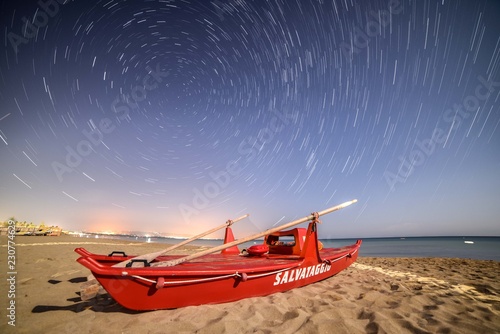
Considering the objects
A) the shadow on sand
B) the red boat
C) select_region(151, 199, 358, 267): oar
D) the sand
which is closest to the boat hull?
the red boat

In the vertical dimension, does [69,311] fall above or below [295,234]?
below

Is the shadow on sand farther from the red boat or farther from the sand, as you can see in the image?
the red boat

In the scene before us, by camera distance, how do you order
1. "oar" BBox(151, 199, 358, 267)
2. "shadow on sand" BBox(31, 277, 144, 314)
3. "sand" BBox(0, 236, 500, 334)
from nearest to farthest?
"sand" BBox(0, 236, 500, 334)
"shadow on sand" BBox(31, 277, 144, 314)
"oar" BBox(151, 199, 358, 267)

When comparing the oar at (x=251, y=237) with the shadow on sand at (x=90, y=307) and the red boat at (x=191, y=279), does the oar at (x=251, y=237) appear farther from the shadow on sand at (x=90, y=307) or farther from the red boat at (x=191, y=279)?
the shadow on sand at (x=90, y=307)

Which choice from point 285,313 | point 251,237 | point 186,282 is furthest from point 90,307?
point 285,313

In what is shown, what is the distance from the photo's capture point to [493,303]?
4184 mm

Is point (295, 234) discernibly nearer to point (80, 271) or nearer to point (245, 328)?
point (245, 328)

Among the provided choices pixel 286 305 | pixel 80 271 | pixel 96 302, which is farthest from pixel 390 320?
pixel 80 271

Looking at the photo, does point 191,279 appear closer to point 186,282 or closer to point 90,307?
point 186,282

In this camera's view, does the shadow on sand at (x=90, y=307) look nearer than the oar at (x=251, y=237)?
Yes

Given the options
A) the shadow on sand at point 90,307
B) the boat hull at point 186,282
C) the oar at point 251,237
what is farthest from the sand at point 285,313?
the oar at point 251,237

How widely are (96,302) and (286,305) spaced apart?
3808mm

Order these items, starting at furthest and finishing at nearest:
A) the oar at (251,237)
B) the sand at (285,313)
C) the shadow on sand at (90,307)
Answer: the oar at (251,237) → the shadow on sand at (90,307) → the sand at (285,313)

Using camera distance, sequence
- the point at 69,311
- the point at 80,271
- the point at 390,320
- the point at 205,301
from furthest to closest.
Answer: the point at 80,271
the point at 205,301
the point at 69,311
the point at 390,320
